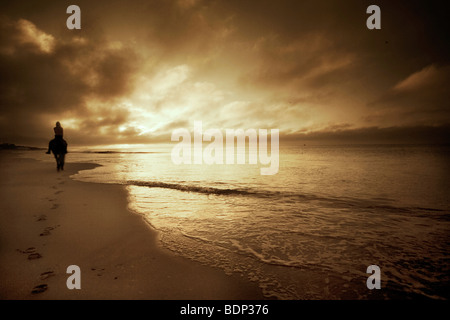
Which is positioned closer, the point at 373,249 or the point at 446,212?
the point at 373,249

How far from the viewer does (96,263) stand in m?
3.55

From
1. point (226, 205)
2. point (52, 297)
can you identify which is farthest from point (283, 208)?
point (52, 297)

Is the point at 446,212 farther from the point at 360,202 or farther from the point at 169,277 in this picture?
the point at 169,277

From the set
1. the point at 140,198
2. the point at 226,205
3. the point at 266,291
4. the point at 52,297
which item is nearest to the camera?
the point at 52,297

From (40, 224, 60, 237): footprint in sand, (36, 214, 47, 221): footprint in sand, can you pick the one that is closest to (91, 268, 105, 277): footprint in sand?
(40, 224, 60, 237): footprint in sand

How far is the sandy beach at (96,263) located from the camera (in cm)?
287

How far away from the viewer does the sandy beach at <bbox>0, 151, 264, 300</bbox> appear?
2.87 meters

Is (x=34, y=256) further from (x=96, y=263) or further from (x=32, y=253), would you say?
(x=96, y=263)

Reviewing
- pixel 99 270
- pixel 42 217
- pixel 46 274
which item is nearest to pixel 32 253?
pixel 46 274

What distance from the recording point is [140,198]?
896 cm

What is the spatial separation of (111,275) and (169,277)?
0.90 meters

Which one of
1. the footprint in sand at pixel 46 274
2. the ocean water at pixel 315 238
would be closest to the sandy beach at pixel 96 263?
the footprint in sand at pixel 46 274
